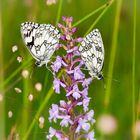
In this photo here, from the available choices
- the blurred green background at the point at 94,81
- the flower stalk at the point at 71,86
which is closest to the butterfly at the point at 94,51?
the flower stalk at the point at 71,86

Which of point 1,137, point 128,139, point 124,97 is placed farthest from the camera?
point 124,97

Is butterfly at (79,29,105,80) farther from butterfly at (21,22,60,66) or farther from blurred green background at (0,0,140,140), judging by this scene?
blurred green background at (0,0,140,140)

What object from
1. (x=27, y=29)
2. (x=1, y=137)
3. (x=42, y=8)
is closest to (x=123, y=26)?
(x=42, y=8)

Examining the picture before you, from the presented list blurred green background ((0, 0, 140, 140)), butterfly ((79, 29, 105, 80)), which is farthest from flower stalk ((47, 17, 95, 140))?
blurred green background ((0, 0, 140, 140))

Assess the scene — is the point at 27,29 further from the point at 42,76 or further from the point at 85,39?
the point at 42,76

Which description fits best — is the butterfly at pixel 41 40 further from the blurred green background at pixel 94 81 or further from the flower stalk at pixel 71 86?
the blurred green background at pixel 94 81

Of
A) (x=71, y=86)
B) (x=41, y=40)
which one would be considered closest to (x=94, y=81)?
(x=41, y=40)
